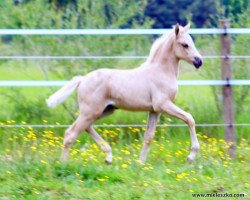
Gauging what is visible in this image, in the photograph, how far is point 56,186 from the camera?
22.6 ft

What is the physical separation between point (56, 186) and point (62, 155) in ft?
4.21

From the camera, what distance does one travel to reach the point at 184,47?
27.7 feet

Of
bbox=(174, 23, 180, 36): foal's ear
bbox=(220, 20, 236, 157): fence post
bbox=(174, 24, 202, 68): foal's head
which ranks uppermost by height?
bbox=(174, 23, 180, 36): foal's ear

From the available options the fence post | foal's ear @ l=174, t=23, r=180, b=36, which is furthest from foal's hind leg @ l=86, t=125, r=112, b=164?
the fence post

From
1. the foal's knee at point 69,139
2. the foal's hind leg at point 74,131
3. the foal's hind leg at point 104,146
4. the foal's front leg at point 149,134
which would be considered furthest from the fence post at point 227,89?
the foal's knee at point 69,139

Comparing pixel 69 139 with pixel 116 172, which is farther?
pixel 69 139

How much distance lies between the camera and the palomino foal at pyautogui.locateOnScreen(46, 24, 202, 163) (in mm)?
8281

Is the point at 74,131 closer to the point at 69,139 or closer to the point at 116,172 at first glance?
the point at 69,139

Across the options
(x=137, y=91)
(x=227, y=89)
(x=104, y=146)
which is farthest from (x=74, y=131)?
(x=227, y=89)

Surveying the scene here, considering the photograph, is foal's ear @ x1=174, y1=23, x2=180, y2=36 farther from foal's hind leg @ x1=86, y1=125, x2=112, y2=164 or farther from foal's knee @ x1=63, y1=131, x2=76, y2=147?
foal's knee @ x1=63, y1=131, x2=76, y2=147

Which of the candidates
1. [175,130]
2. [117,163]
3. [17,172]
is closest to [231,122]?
[175,130]

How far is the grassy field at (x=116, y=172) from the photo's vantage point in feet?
22.4

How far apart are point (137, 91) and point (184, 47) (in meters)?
0.71

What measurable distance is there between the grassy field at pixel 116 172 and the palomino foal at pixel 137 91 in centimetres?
31
